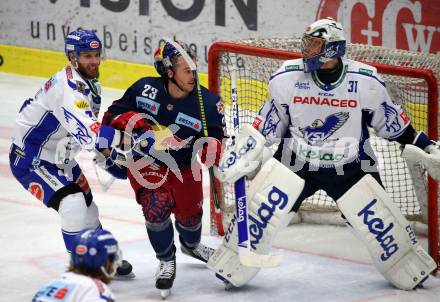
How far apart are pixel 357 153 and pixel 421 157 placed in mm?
316

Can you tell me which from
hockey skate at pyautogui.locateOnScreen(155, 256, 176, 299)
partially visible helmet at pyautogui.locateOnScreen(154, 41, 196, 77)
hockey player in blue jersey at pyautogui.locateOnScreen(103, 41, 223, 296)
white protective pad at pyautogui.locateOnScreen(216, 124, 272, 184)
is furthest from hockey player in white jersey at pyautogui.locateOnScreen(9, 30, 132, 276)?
white protective pad at pyautogui.locateOnScreen(216, 124, 272, 184)

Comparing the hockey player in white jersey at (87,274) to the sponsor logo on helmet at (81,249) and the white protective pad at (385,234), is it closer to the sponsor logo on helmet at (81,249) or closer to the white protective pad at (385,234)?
the sponsor logo on helmet at (81,249)

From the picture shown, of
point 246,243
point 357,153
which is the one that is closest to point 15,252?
point 246,243

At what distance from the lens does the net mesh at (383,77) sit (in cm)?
649

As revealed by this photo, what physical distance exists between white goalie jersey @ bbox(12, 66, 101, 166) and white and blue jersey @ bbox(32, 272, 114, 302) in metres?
1.65

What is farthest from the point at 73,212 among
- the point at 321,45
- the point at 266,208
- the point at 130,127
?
the point at 321,45

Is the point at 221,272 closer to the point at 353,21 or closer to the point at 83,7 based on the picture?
the point at 353,21

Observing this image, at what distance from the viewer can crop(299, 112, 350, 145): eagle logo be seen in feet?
17.6

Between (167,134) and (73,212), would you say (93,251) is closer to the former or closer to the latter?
(73,212)

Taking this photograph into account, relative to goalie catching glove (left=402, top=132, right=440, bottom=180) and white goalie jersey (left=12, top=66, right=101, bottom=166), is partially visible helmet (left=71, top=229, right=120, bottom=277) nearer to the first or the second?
white goalie jersey (left=12, top=66, right=101, bottom=166)

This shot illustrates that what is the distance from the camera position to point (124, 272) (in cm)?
570

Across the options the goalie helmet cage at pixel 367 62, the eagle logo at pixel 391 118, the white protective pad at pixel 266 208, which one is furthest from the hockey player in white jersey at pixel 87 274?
the goalie helmet cage at pixel 367 62

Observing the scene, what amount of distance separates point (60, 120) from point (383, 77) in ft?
7.04

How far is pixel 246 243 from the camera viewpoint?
528 centimetres
